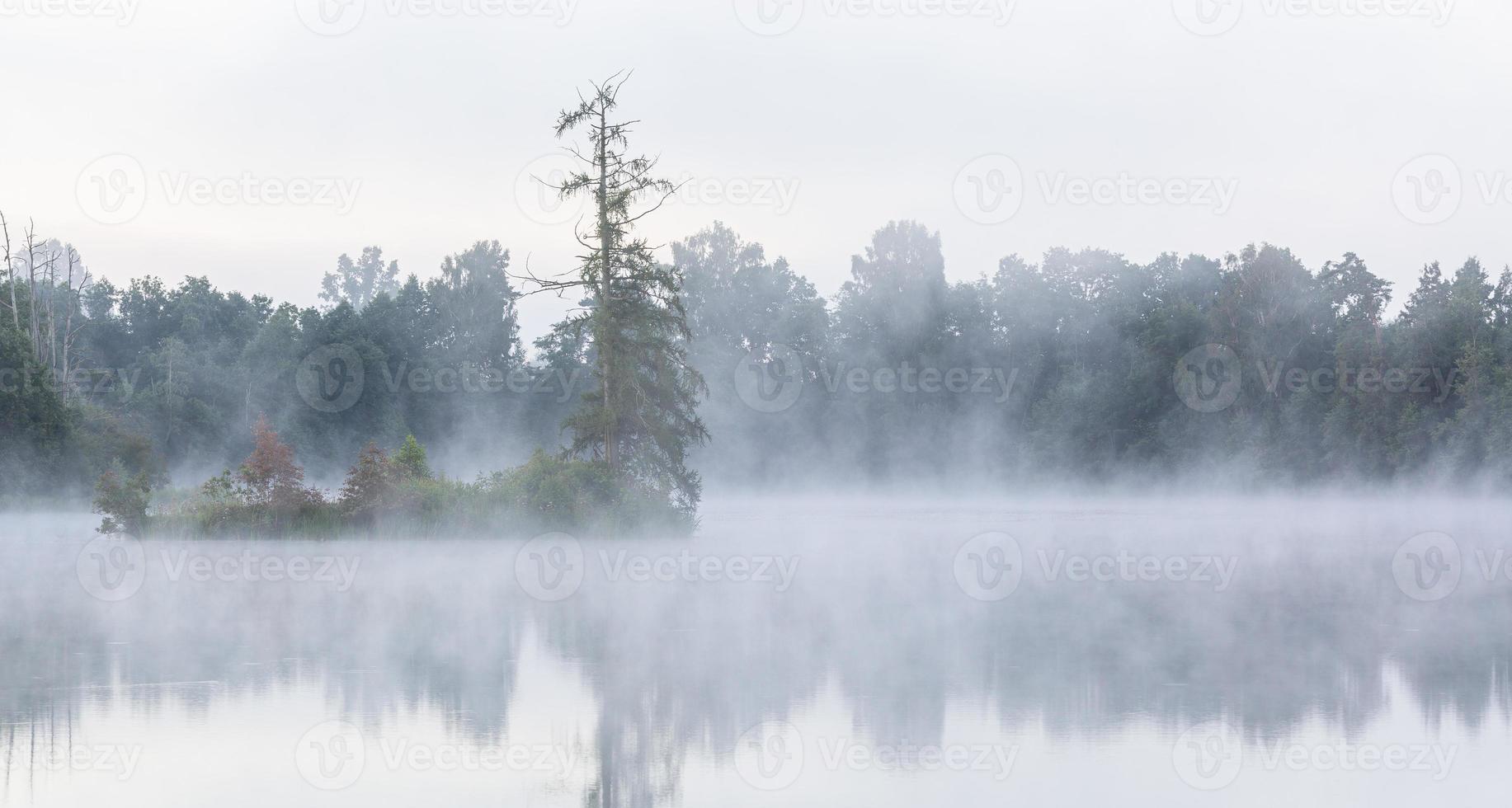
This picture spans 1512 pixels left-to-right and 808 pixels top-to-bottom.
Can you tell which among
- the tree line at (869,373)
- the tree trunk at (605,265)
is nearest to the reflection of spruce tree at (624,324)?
the tree trunk at (605,265)

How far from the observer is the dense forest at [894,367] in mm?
59781

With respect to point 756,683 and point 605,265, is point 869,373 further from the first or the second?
point 756,683

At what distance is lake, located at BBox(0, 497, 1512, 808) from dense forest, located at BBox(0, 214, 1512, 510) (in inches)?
1411

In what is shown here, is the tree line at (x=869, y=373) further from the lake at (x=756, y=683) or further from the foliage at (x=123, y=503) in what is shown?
the lake at (x=756, y=683)

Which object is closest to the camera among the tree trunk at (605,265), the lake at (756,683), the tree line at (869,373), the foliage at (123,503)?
the lake at (756,683)

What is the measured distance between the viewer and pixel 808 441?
290ft

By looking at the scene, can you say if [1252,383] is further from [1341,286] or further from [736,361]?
[736,361]

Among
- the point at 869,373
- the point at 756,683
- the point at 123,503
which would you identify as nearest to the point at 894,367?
the point at 869,373

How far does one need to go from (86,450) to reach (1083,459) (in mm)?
49995

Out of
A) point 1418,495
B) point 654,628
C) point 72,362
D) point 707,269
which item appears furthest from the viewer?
point 707,269

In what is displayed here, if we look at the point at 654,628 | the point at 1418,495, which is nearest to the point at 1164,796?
the point at 654,628

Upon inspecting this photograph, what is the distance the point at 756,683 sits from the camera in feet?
40.5

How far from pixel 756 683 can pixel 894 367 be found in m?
73.9

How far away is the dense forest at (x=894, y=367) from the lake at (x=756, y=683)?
118 feet
